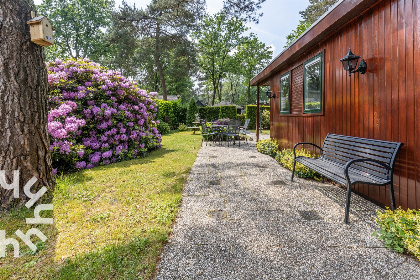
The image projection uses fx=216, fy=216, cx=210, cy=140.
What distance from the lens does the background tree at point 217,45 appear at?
81.6 ft

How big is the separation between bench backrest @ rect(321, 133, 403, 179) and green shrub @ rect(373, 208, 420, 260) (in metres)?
0.51

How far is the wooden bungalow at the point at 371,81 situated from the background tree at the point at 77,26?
25.2 metres

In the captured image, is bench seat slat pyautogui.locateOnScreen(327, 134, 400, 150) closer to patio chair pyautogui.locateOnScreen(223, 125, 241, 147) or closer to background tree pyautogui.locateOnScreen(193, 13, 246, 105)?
patio chair pyautogui.locateOnScreen(223, 125, 241, 147)

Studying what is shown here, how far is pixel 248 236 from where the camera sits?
79.3 inches

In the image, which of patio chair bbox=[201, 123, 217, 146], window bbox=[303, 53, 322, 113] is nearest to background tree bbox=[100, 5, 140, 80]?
patio chair bbox=[201, 123, 217, 146]

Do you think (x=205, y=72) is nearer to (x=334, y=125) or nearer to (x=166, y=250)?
(x=334, y=125)

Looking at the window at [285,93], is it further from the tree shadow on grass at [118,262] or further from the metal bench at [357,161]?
the tree shadow on grass at [118,262]

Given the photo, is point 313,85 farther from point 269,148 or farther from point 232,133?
point 232,133

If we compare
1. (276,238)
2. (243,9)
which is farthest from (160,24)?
(276,238)

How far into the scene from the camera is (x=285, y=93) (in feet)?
19.4

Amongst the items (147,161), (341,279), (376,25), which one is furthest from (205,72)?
(341,279)

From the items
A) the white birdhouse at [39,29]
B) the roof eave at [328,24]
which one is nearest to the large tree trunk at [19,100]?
the white birdhouse at [39,29]

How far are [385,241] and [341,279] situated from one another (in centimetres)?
71

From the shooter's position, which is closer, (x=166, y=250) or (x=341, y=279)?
(x=341, y=279)
